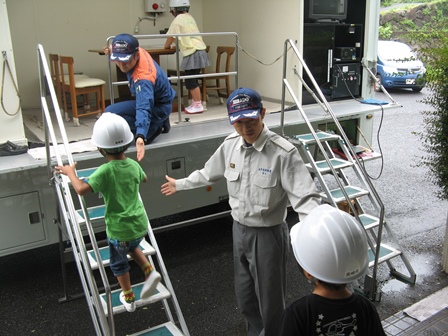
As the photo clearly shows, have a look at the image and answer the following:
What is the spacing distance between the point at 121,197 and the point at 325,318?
1578 millimetres

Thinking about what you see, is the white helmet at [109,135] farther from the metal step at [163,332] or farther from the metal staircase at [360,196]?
the metal staircase at [360,196]

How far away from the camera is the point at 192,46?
5.72 metres

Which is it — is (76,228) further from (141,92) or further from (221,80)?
(221,80)

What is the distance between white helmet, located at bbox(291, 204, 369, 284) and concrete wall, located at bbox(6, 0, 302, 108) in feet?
13.8

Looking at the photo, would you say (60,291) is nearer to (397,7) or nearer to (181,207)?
(181,207)

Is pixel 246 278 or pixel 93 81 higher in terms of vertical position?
pixel 93 81

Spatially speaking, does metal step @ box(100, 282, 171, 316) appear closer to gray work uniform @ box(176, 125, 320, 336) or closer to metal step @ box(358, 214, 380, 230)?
gray work uniform @ box(176, 125, 320, 336)

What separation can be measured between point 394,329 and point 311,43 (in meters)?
3.57

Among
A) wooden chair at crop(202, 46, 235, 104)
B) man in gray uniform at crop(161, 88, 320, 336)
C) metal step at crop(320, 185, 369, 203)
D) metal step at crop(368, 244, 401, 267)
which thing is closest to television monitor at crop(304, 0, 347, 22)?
wooden chair at crop(202, 46, 235, 104)

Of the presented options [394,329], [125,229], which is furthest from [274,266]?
[394,329]

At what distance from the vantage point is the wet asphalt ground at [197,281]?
152 inches

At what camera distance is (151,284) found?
283cm

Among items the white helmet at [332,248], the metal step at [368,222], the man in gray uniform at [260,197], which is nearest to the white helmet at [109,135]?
the man in gray uniform at [260,197]

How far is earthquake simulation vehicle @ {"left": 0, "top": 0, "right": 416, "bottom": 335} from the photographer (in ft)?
10.8
